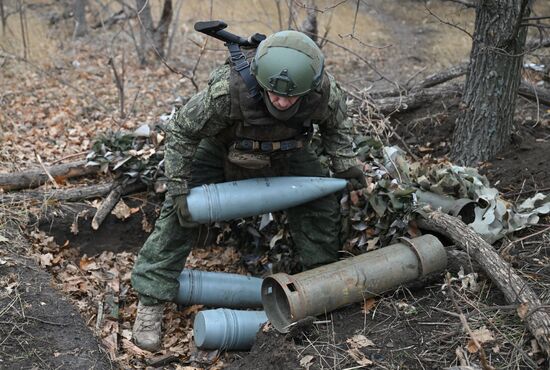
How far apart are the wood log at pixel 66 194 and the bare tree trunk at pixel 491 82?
3.03 meters

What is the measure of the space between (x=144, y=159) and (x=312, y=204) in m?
1.84

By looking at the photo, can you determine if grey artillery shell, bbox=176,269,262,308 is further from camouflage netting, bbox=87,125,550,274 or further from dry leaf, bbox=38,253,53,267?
dry leaf, bbox=38,253,53,267

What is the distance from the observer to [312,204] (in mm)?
4742

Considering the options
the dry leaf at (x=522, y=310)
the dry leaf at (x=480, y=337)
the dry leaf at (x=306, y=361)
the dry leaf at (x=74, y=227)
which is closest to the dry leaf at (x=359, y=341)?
the dry leaf at (x=306, y=361)

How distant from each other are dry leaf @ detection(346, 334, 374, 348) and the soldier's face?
4.79 ft

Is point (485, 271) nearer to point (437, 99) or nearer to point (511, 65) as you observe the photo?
point (511, 65)

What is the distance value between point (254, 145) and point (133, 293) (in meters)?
1.84

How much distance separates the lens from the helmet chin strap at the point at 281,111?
389 centimetres

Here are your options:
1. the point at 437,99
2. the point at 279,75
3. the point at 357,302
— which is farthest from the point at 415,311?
the point at 437,99

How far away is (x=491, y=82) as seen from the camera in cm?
552

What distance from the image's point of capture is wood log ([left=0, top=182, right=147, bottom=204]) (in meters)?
5.43

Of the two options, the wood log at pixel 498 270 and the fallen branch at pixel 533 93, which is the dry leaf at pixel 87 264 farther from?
the fallen branch at pixel 533 93

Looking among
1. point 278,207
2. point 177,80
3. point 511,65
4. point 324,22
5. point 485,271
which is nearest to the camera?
point 485,271

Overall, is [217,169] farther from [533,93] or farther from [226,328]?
[533,93]
